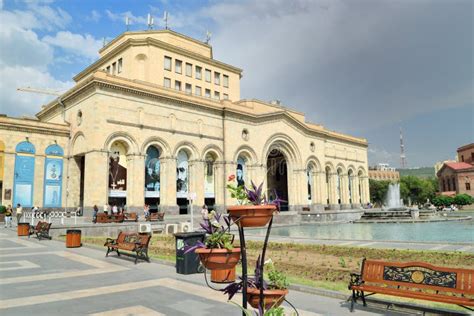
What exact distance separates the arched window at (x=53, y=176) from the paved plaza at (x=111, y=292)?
74.5 ft

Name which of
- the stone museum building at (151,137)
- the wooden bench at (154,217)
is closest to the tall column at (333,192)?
the stone museum building at (151,137)

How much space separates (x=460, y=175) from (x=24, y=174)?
90893 millimetres

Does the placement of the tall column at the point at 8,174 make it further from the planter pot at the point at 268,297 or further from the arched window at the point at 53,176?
the planter pot at the point at 268,297

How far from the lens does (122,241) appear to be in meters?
12.5

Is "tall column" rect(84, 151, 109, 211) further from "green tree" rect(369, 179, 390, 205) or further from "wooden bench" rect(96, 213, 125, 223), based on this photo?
"green tree" rect(369, 179, 390, 205)

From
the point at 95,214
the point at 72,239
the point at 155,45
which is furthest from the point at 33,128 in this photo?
the point at 72,239

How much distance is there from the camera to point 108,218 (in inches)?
1006

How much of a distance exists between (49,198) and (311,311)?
106 ft

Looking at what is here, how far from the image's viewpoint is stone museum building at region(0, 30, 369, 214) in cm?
3100

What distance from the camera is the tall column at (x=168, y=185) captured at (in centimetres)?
3403

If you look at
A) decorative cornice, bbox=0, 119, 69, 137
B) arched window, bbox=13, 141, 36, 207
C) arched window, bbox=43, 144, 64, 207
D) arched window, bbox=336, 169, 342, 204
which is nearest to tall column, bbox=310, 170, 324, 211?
arched window, bbox=336, 169, 342, 204

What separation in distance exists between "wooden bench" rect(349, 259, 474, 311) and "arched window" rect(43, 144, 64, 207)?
107ft

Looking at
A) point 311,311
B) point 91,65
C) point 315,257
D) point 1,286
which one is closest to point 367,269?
point 311,311


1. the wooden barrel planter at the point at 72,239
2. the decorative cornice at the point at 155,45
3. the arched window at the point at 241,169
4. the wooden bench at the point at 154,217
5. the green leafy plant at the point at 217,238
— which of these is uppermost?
the decorative cornice at the point at 155,45
